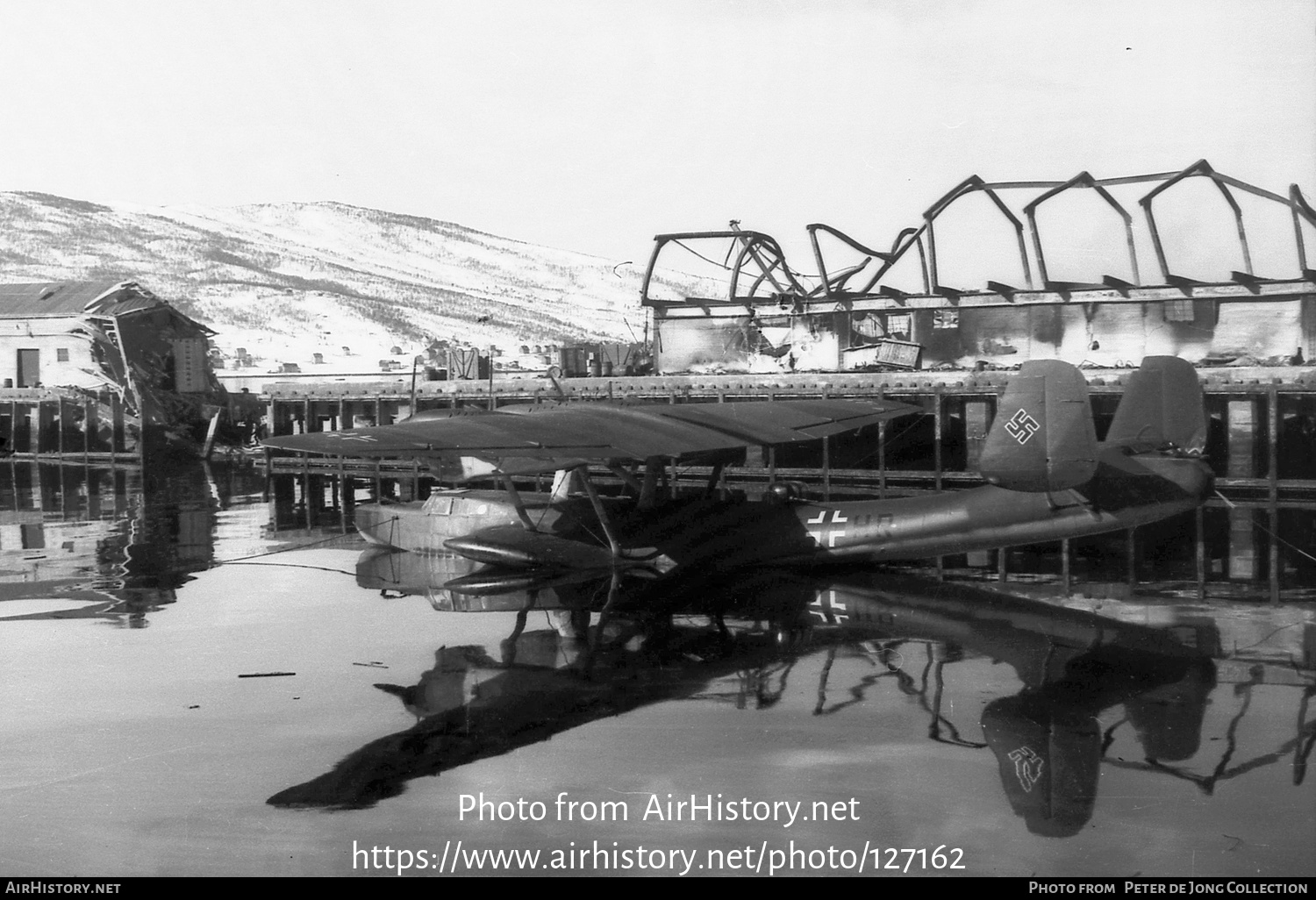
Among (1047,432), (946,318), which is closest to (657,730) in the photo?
Result: (1047,432)

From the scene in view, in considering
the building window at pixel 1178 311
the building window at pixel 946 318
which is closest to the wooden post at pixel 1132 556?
the building window at pixel 1178 311

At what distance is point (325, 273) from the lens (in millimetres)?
144125

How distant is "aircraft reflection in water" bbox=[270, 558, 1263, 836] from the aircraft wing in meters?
2.07

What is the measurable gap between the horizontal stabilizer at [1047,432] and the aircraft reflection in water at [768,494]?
0.05ft

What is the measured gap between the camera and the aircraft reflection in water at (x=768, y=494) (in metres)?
15.0

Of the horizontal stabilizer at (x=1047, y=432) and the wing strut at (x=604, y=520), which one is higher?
the horizontal stabilizer at (x=1047, y=432)

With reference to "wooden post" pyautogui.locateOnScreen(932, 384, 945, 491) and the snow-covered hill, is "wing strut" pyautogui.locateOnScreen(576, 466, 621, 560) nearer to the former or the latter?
"wooden post" pyautogui.locateOnScreen(932, 384, 945, 491)

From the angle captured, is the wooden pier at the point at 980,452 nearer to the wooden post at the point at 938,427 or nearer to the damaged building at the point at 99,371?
the wooden post at the point at 938,427

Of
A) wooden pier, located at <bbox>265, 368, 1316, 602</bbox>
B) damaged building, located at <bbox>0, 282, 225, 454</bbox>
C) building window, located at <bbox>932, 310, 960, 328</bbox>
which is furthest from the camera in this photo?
damaged building, located at <bbox>0, 282, 225, 454</bbox>

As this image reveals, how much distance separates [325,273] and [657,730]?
14072 cm

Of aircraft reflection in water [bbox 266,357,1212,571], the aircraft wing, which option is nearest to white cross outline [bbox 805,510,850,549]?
aircraft reflection in water [bbox 266,357,1212,571]

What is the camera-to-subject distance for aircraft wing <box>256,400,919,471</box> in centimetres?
1634

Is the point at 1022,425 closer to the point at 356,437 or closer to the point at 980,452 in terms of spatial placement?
the point at 356,437

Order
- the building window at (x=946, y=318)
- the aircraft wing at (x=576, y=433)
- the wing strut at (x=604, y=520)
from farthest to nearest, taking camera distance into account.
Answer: the building window at (x=946, y=318) → the wing strut at (x=604, y=520) → the aircraft wing at (x=576, y=433)
